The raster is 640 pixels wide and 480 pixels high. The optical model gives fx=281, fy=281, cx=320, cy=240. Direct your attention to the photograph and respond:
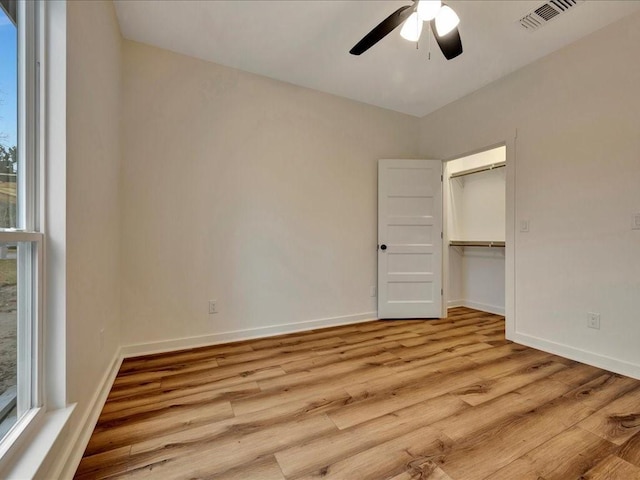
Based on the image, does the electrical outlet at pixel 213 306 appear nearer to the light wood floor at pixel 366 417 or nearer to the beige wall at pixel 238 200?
the beige wall at pixel 238 200

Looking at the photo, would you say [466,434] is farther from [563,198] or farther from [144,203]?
[144,203]

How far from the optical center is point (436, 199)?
363 cm

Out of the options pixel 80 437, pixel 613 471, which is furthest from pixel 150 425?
pixel 613 471

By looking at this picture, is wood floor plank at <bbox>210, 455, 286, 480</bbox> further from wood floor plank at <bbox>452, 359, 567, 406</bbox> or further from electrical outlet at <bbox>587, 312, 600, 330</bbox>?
electrical outlet at <bbox>587, 312, 600, 330</bbox>

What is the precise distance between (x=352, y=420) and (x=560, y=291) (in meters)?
2.26

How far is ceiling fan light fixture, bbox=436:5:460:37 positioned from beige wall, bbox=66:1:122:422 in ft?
6.44

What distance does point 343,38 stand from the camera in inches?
94.8

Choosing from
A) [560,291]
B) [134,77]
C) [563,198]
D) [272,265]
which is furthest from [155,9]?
[560,291]

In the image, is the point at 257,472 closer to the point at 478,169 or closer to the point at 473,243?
the point at 473,243

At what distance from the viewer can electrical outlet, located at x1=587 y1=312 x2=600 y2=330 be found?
Result: 230 cm

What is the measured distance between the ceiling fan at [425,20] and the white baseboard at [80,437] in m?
2.68

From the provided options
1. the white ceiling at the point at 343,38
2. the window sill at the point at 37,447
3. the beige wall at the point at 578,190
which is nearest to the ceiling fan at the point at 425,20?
the white ceiling at the point at 343,38

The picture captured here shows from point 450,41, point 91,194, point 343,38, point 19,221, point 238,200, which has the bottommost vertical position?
point 19,221

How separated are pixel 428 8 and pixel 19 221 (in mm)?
2318
